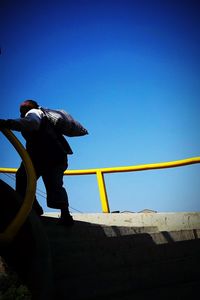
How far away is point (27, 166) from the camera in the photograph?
2311 mm

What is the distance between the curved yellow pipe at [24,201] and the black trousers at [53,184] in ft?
2.30

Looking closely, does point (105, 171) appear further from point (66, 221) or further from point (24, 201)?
point (24, 201)

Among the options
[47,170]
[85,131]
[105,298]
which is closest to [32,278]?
[105,298]

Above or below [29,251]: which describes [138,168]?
below

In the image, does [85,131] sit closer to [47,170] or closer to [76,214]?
[47,170]

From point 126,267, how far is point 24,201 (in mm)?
840

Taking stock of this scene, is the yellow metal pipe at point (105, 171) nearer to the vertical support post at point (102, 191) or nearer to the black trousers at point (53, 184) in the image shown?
the vertical support post at point (102, 191)

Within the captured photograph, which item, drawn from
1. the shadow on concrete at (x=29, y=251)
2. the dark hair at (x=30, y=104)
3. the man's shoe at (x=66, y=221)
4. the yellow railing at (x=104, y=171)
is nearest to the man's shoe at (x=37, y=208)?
the man's shoe at (x=66, y=221)

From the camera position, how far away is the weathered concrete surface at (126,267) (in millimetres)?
1827

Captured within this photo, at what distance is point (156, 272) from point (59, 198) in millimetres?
1292

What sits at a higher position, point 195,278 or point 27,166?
point 27,166

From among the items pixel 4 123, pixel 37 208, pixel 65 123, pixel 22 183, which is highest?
pixel 4 123

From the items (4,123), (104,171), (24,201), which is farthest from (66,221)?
(104,171)

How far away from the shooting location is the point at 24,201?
2049mm
